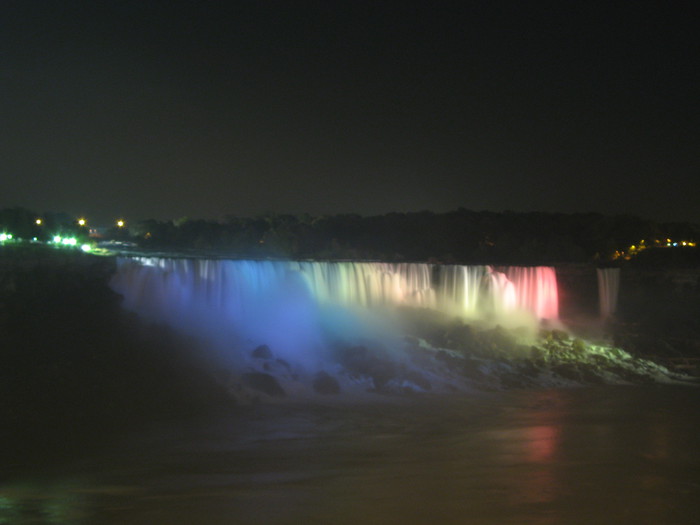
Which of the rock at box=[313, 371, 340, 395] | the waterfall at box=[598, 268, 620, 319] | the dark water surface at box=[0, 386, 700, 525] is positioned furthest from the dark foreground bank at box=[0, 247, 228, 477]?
the waterfall at box=[598, 268, 620, 319]

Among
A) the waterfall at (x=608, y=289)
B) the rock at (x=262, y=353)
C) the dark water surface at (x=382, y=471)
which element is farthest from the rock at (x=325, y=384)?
the waterfall at (x=608, y=289)

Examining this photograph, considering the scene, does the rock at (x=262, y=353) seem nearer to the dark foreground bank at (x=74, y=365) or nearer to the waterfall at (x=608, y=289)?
the dark foreground bank at (x=74, y=365)

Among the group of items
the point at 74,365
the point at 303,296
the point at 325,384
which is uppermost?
the point at 303,296

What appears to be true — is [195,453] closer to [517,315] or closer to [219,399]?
[219,399]

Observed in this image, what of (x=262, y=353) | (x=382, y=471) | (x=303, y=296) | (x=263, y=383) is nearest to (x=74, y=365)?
(x=263, y=383)

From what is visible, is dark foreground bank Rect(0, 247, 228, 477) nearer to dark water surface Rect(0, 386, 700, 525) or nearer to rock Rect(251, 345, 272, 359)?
dark water surface Rect(0, 386, 700, 525)

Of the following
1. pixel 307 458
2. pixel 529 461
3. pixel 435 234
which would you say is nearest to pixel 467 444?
pixel 529 461

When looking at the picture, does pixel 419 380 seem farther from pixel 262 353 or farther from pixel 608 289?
pixel 608 289
